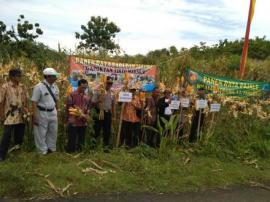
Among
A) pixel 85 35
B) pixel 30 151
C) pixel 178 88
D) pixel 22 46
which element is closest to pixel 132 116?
pixel 178 88

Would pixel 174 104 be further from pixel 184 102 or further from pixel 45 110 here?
pixel 45 110

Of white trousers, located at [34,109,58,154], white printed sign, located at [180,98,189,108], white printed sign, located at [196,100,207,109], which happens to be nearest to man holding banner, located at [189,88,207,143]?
white printed sign, located at [196,100,207,109]

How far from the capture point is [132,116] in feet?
25.6

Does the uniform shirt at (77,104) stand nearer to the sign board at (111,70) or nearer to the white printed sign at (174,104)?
the sign board at (111,70)

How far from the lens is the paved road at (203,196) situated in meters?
5.26

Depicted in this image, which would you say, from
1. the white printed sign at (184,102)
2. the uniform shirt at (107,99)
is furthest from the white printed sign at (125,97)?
the white printed sign at (184,102)

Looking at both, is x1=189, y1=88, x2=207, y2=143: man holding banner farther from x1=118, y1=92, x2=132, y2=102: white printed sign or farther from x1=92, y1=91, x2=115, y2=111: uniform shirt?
x1=92, y1=91, x2=115, y2=111: uniform shirt

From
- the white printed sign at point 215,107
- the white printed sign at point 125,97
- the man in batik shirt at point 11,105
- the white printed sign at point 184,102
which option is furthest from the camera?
the white printed sign at point 215,107

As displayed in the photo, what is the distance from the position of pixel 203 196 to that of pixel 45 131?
2912 millimetres

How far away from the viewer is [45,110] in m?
6.68

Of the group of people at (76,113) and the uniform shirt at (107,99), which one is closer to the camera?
the group of people at (76,113)

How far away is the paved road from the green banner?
4.72 m

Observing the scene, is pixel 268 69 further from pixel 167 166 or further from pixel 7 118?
pixel 7 118

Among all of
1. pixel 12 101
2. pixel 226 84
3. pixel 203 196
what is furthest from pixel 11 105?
pixel 226 84
